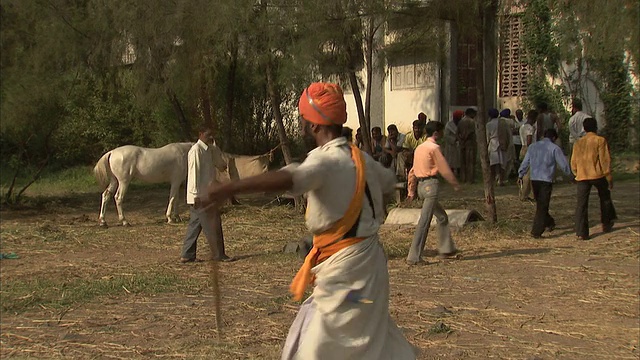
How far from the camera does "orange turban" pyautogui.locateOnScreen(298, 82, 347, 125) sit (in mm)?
3791

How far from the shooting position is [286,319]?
6859 millimetres

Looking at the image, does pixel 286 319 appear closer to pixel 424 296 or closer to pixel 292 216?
pixel 424 296

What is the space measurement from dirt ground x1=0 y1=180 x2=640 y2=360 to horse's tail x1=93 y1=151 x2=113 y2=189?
133cm

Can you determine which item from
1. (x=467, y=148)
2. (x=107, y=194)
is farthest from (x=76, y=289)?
(x=467, y=148)

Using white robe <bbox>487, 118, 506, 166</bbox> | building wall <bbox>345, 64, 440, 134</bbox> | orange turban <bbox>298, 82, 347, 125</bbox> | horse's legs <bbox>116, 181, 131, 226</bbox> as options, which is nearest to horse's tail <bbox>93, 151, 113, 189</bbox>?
horse's legs <bbox>116, 181, 131, 226</bbox>

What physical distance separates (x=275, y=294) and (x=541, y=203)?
451cm

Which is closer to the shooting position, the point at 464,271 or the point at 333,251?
the point at 333,251

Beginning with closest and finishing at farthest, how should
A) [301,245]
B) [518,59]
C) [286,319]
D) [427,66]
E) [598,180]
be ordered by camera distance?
[286,319] → [301,245] → [598,180] → [427,66] → [518,59]

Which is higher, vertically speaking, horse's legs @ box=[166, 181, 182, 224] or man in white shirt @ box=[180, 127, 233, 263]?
man in white shirt @ box=[180, 127, 233, 263]

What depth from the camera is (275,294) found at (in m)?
7.85

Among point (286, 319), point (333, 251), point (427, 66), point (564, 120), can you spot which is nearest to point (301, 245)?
point (286, 319)

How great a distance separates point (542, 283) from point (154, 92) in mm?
8383

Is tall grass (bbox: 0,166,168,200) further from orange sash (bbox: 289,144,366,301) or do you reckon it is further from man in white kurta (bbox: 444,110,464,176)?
orange sash (bbox: 289,144,366,301)

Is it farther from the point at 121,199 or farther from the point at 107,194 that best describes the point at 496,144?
the point at 107,194
